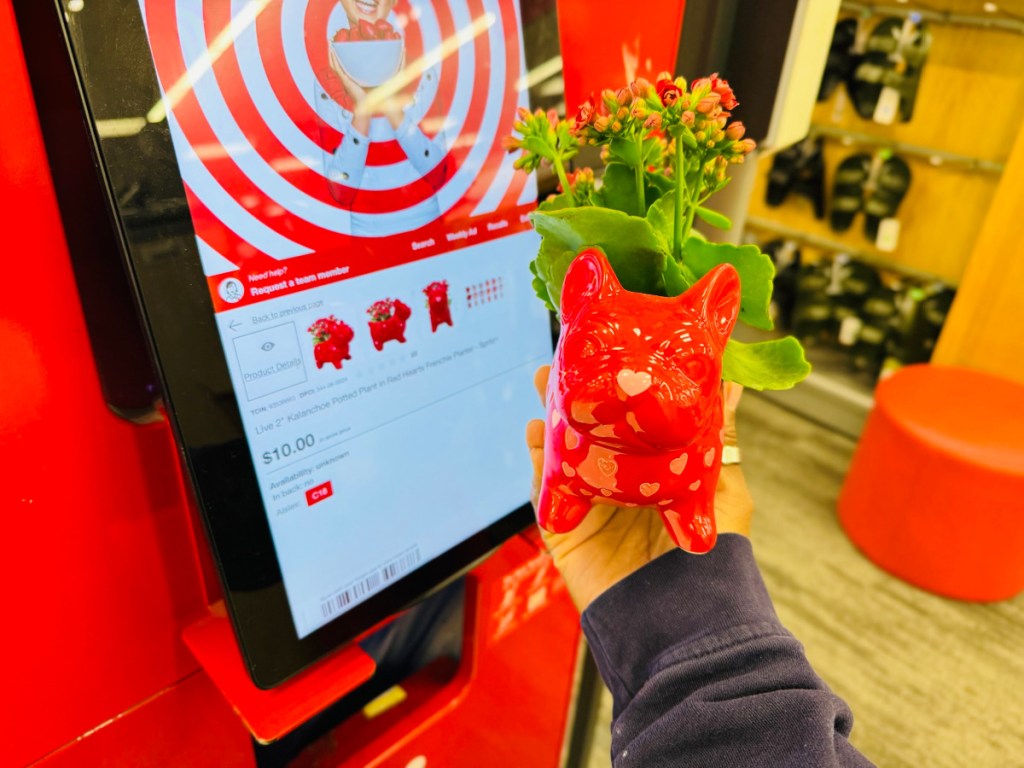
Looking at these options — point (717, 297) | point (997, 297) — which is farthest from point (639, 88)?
point (997, 297)

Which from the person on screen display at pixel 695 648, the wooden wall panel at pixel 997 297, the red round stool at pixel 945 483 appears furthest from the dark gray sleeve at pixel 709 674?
the wooden wall panel at pixel 997 297

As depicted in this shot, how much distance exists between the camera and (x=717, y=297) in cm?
42

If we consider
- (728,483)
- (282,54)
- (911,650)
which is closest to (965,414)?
(911,650)

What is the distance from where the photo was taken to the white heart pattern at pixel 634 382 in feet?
1.27

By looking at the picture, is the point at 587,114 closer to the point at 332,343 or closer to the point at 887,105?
the point at 332,343

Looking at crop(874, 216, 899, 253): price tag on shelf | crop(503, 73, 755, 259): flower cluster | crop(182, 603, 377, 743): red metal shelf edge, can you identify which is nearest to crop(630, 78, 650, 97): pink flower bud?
crop(503, 73, 755, 259): flower cluster

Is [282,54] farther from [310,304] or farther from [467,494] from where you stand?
[467,494]

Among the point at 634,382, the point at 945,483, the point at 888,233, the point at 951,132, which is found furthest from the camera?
the point at 888,233

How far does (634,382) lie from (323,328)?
0.21 metres

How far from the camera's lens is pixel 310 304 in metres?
0.46

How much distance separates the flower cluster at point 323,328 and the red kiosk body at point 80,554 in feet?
0.39

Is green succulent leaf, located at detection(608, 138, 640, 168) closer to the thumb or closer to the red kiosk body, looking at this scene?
the thumb

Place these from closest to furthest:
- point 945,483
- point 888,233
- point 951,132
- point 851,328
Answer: point 945,483, point 951,132, point 888,233, point 851,328

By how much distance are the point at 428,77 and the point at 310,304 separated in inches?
7.2
